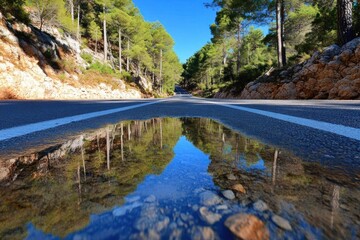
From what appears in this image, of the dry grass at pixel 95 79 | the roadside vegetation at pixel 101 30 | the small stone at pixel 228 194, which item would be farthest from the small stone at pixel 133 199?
the dry grass at pixel 95 79

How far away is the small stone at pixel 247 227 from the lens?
0.46 m

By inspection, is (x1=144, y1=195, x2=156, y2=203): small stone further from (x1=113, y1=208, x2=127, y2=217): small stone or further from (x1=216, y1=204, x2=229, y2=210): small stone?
(x1=216, y1=204, x2=229, y2=210): small stone

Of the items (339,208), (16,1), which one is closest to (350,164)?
(339,208)

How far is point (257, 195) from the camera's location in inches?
25.1

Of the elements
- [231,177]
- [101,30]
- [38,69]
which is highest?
[101,30]

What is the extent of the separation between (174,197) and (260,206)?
22 centimetres

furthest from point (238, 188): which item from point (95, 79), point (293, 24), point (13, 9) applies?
point (293, 24)

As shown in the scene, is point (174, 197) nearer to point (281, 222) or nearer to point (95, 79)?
point (281, 222)

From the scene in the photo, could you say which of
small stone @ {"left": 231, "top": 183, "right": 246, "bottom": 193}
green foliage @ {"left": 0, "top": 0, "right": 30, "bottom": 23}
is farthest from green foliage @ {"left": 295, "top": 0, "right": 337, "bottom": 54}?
green foliage @ {"left": 0, "top": 0, "right": 30, "bottom": 23}

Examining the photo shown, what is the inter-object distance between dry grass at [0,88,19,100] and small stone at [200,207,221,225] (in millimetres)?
12127

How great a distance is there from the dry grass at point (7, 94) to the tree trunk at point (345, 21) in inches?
575

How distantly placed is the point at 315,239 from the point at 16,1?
63.4 ft

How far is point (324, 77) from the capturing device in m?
9.86

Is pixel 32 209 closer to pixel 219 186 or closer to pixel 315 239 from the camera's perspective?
pixel 219 186
